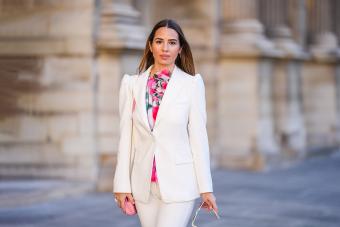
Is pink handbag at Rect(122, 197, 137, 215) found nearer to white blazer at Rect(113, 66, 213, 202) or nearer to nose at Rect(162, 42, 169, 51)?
white blazer at Rect(113, 66, 213, 202)

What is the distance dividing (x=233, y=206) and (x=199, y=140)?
5.31 metres

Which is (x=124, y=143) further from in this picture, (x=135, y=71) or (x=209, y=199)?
(x=135, y=71)

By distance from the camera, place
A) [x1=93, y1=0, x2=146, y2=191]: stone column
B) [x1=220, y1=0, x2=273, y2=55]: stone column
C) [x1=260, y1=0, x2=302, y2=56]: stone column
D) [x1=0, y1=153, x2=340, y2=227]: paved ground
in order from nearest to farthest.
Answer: [x1=0, y1=153, x2=340, y2=227]: paved ground, [x1=93, y1=0, x2=146, y2=191]: stone column, [x1=220, y1=0, x2=273, y2=55]: stone column, [x1=260, y1=0, x2=302, y2=56]: stone column

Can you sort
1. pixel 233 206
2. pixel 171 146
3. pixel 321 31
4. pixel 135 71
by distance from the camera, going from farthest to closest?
pixel 321 31 < pixel 135 71 < pixel 233 206 < pixel 171 146

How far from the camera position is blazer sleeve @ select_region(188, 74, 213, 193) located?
3754mm

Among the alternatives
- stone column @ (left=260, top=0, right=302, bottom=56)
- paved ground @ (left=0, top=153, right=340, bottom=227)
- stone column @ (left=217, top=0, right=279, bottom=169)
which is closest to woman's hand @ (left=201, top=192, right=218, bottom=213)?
paved ground @ (left=0, top=153, right=340, bottom=227)

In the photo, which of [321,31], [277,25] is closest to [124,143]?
[277,25]

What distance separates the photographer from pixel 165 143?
3754 mm

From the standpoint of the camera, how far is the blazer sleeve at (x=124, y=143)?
12.5 feet

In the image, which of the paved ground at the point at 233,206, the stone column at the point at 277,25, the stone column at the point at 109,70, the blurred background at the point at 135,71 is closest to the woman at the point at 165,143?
the paved ground at the point at 233,206

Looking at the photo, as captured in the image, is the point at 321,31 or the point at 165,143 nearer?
the point at 165,143

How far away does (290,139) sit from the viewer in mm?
15562

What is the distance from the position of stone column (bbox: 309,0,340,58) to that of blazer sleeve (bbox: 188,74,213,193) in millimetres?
14823

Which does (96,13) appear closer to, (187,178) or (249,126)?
(249,126)
